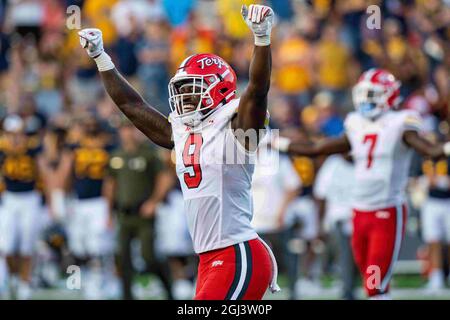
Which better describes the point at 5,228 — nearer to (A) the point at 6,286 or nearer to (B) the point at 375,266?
(A) the point at 6,286

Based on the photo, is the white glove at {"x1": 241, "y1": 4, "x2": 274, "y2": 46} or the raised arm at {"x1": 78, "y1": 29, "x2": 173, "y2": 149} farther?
the raised arm at {"x1": 78, "y1": 29, "x2": 173, "y2": 149}

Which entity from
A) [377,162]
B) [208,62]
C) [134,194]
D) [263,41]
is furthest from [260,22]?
[134,194]

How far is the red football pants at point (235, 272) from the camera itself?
17.6ft

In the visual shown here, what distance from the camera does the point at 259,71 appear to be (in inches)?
207

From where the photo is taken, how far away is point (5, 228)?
1126 cm

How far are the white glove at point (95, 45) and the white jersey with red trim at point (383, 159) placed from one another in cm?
262

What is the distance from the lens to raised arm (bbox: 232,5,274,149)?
5.26 m

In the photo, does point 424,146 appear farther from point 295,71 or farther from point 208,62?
point 295,71

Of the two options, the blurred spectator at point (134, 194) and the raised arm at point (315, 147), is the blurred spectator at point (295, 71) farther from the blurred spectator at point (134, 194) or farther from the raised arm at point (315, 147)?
the raised arm at point (315, 147)

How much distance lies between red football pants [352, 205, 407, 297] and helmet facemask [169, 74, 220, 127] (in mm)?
2688

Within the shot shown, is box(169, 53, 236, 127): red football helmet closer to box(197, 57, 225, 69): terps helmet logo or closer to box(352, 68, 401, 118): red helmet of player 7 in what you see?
A: box(197, 57, 225, 69): terps helmet logo

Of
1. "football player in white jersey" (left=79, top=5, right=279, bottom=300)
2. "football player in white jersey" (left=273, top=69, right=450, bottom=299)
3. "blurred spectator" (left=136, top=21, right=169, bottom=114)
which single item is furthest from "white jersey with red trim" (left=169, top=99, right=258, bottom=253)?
"blurred spectator" (left=136, top=21, right=169, bottom=114)

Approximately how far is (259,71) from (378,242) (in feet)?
10.1
